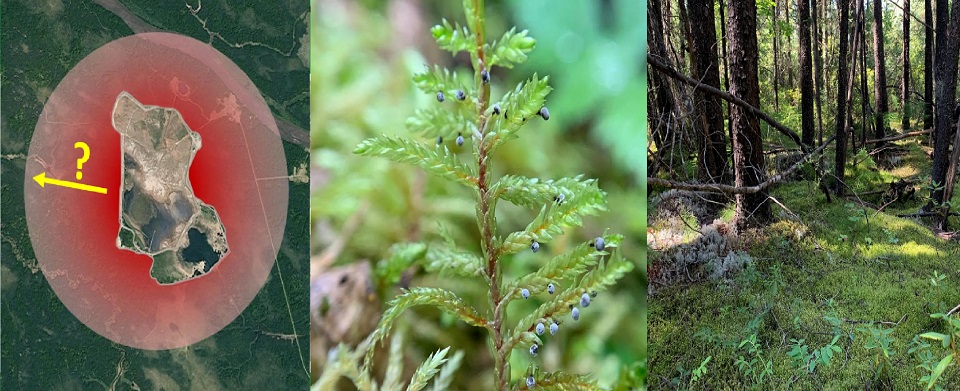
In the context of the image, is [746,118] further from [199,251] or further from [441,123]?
[199,251]

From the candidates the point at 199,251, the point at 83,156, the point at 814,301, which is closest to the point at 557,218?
the point at 199,251

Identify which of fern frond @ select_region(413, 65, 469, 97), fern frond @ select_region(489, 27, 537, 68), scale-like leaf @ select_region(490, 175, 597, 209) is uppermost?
fern frond @ select_region(489, 27, 537, 68)

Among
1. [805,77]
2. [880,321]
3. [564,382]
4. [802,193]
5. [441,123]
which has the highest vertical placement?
[441,123]

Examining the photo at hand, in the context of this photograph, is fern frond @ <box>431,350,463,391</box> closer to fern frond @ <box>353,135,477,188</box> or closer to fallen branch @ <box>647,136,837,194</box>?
fern frond @ <box>353,135,477,188</box>

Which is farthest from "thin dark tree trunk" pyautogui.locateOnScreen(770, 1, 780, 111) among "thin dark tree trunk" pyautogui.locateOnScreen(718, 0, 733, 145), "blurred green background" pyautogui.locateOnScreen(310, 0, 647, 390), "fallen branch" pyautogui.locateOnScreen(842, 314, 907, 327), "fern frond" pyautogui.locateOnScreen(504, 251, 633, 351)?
"fern frond" pyautogui.locateOnScreen(504, 251, 633, 351)

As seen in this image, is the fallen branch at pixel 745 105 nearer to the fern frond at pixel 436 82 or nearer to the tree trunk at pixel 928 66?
the tree trunk at pixel 928 66

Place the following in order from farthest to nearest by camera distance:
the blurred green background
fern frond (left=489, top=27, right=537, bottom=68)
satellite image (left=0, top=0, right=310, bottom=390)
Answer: satellite image (left=0, top=0, right=310, bottom=390), the blurred green background, fern frond (left=489, top=27, right=537, bottom=68)

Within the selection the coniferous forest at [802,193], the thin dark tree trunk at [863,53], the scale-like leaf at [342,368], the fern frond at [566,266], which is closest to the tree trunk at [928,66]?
the coniferous forest at [802,193]
